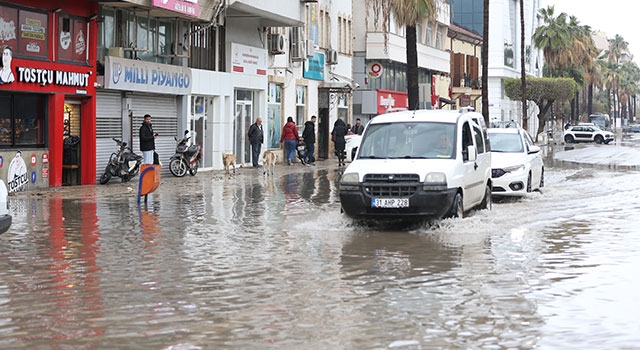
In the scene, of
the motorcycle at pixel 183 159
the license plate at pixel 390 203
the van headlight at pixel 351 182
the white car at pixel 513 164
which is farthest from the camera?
the motorcycle at pixel 183 159

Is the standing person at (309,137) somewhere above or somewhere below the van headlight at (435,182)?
above

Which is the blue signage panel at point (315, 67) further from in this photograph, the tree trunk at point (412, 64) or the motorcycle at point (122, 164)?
the motorcycle at point (122, 164)

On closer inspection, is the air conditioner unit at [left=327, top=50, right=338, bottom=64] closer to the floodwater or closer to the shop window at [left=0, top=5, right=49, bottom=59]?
the shop window at [left=0, top=5, right=49, bottom=59]

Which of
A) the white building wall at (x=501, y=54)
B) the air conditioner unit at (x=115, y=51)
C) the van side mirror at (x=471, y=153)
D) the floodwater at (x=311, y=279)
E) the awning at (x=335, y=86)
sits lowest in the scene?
the floodwater at (x=311, y=279)

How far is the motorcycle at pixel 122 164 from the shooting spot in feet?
90.5

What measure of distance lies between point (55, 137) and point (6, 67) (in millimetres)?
2866

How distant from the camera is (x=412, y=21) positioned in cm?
3578

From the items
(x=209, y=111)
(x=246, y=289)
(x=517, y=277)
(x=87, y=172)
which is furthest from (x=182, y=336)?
(x=209, y=111)

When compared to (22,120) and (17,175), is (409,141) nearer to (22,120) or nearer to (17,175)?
(17,175)

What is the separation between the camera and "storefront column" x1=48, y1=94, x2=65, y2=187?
2559cm

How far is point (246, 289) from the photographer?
1041cm

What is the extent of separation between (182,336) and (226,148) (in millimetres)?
29343

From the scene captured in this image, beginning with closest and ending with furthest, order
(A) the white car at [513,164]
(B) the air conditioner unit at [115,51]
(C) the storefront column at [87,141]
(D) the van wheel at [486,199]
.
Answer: (D) the van wheel at [486,199] → (A) the white car at [513,164] → (C) the storefront column at [87,141] → (B) the air conditioner unit at [115,51]

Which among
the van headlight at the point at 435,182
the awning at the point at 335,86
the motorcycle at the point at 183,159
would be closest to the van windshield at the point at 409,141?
the van headlight at the point at 435,182
